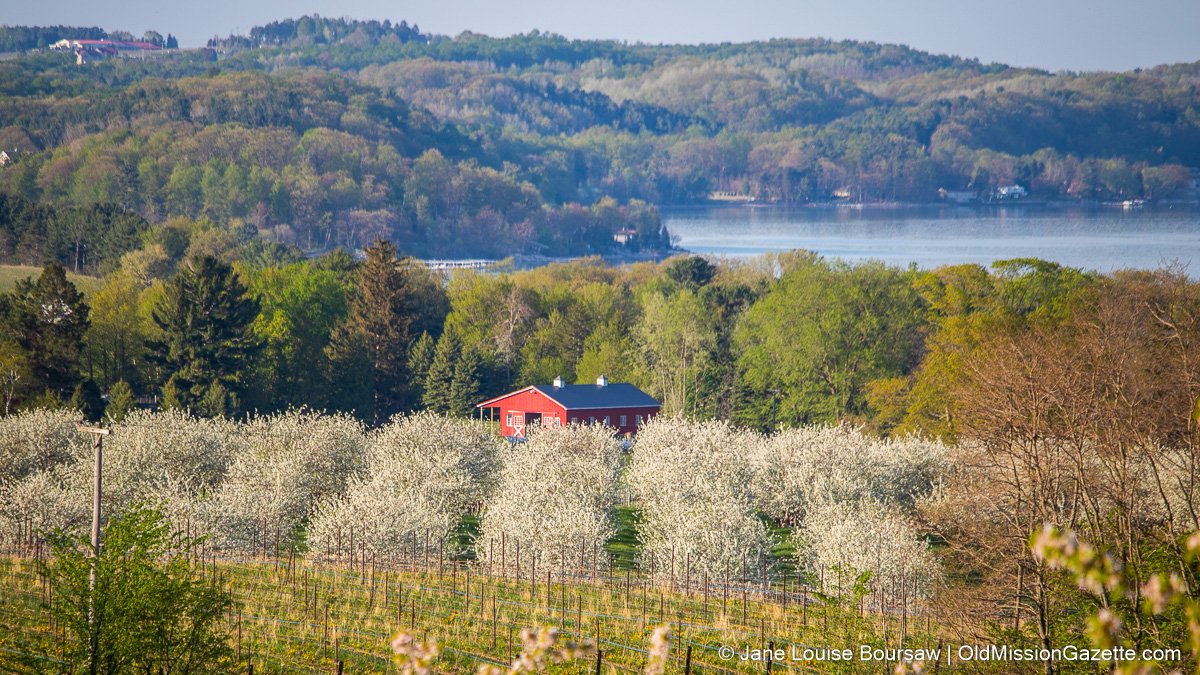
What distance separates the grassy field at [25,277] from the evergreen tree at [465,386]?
28.5 m

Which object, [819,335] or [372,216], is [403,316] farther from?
[372,216]

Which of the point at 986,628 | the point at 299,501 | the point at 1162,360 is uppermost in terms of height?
the point at 1162,360

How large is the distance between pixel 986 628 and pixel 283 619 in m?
13.0

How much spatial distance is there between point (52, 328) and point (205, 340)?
23.6 ft

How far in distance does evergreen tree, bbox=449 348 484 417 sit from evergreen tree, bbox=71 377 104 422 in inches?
749

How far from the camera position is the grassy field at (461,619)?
63.9 feet

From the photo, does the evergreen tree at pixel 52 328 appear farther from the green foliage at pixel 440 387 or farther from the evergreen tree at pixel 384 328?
the green foliage at pixel 440 387

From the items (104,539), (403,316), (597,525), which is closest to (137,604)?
(104,539)

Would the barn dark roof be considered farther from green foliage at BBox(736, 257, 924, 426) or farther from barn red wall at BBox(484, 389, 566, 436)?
green foliage at BBox(736, 257, 924, 426)

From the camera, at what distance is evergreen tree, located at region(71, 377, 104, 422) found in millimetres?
52816

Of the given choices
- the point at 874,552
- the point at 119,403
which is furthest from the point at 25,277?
the point at 874,552

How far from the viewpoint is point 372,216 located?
190750 millimetres

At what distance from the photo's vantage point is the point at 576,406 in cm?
6234

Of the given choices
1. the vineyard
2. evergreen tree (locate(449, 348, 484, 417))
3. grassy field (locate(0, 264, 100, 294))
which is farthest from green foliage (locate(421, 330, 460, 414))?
grassy field (locate(0, 264, 100, 294))
